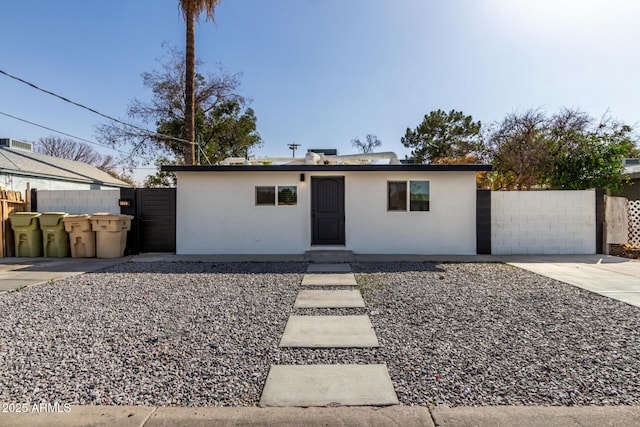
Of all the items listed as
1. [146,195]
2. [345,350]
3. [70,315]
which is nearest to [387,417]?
[345,350]

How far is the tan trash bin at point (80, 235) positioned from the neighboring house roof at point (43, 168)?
18.5 ft

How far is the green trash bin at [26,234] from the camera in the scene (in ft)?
28.0

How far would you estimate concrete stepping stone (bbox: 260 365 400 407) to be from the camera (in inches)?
88.0

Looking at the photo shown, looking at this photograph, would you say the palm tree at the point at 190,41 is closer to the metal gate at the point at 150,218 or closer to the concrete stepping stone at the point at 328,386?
the metal gate at the point at 150,218

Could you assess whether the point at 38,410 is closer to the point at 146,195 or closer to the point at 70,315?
the point at 70,315

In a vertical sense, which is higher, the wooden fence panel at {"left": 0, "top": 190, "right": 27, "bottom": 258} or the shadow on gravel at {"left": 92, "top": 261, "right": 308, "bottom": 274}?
the wooden fence panel at {"left": 0, "top": 190, "right": 27, "bottom": 258}

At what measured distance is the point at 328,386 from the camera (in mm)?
2436

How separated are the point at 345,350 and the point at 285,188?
6.24 m

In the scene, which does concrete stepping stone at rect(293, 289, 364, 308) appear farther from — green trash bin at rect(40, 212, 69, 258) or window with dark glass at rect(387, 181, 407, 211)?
green trash bin at rect(40, 212, 69, 258)

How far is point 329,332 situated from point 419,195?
6.10m

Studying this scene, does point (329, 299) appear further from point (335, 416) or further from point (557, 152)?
point (557, 152)

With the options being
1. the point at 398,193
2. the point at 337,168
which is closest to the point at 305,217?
the point at 337,168

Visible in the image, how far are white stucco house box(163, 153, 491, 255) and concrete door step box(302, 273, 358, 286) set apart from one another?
255 cm

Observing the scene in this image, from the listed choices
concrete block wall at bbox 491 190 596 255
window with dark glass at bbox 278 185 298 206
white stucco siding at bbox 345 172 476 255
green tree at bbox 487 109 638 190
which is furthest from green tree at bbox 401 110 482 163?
window with dark glass at bbox 278 185 298 206
